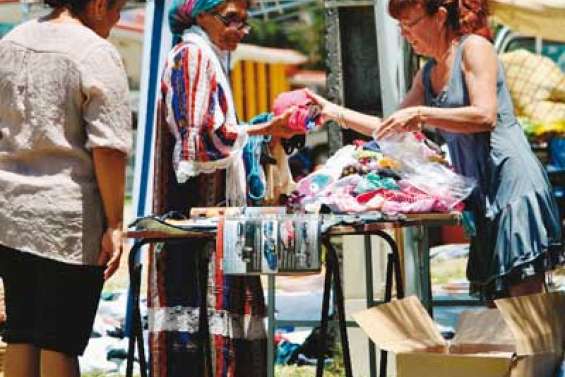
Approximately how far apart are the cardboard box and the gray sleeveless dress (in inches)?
28.6

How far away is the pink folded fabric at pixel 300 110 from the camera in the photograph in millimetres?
4668

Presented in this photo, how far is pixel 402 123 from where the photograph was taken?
4504 millimetres

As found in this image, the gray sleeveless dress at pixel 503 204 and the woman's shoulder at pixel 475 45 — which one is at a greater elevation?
the woman's shoulder at pixel 475 45

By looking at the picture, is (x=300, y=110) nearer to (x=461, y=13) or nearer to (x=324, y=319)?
(x=461, y=13)

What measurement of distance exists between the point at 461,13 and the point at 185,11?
96 cm

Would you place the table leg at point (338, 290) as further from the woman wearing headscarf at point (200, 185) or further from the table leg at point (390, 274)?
the woman wearing headscarf at point (200, 185)

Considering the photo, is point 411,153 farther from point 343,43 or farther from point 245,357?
point 343,43

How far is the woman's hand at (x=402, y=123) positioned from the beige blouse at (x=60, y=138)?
1.00 meters

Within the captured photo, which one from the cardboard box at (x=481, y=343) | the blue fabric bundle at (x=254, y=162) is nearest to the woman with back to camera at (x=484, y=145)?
the blue fabric bundle at (x=254, y=162)

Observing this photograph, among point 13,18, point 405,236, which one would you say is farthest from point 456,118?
point 13,18

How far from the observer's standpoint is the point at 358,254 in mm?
6414

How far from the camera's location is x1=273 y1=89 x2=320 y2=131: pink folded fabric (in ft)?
15.3

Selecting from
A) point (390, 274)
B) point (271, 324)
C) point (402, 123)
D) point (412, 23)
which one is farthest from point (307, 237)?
point (412, 23)

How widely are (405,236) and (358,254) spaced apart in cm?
29
